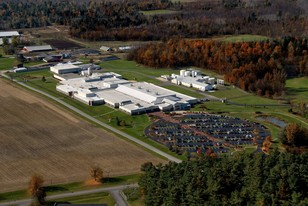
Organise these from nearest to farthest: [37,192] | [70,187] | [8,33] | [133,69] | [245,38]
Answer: [37,192], [70,187], [133,69], [245,38], [8,33]

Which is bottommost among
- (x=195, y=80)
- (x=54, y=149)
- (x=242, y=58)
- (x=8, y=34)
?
(x=54, y=149)

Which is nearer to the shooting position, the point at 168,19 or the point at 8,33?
the point at 8,33

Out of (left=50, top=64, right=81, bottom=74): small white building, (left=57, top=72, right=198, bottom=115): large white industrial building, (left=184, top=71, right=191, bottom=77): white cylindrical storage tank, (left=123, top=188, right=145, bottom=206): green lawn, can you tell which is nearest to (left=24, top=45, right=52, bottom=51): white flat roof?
(left=50, top=64, right=81, bottom=74): small white building

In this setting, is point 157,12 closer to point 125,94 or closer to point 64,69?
point 64,69

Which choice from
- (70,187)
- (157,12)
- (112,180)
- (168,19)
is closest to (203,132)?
(112,180)

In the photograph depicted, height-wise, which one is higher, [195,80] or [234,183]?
[234,183]

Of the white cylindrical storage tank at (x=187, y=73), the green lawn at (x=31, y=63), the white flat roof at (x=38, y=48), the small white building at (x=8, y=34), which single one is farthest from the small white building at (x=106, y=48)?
the white cylindrical storage tank at (x=187, y=73)

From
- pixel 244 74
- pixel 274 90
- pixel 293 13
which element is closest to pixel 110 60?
pixel 244 74
